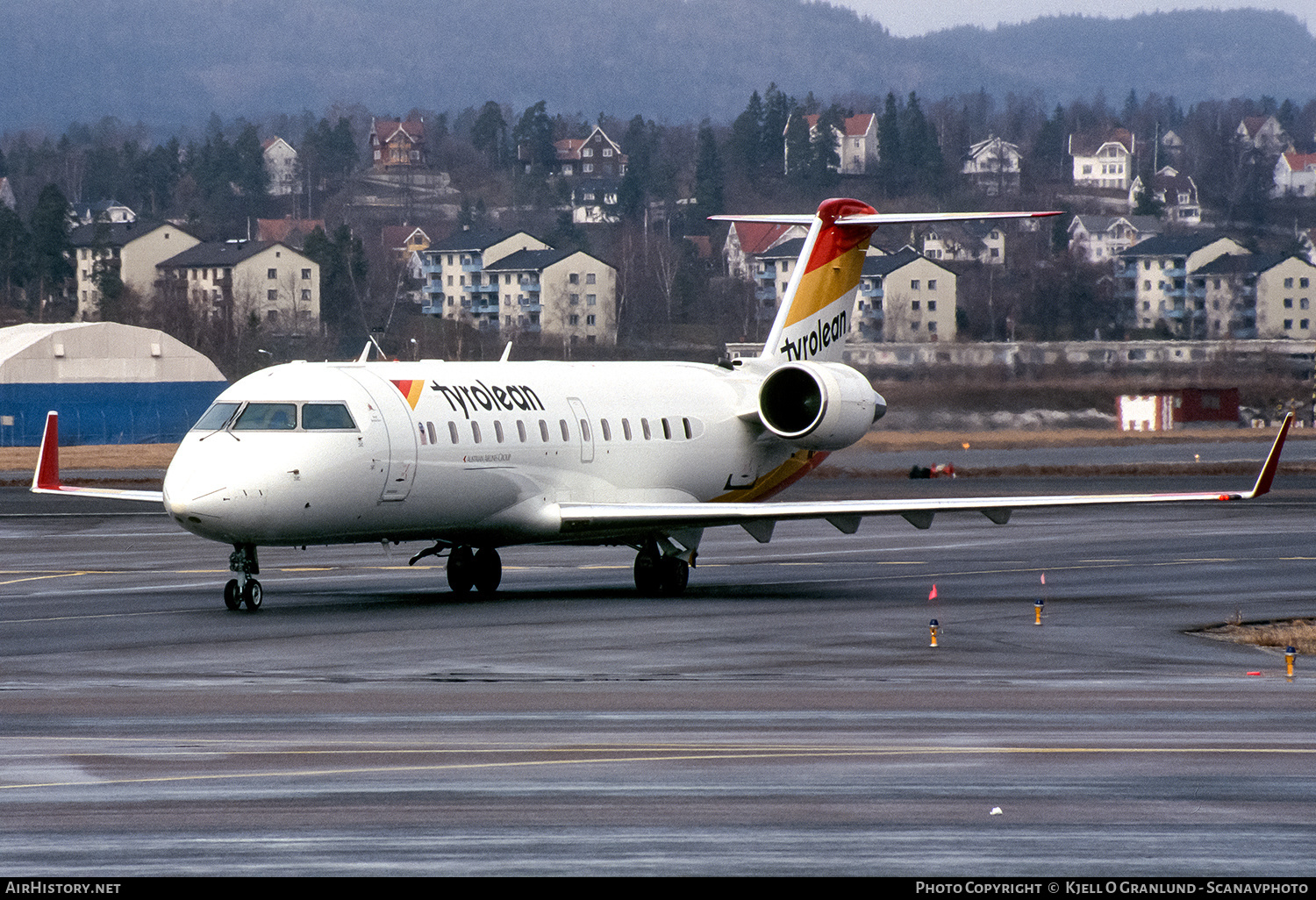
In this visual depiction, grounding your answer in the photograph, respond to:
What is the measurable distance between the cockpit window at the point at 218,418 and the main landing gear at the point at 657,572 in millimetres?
6569

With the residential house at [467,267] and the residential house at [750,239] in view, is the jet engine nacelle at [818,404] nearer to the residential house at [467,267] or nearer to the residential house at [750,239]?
the residential house at [750,239]

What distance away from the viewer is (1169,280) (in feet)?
446

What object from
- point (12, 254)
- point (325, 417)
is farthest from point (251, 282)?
point (325, 417)

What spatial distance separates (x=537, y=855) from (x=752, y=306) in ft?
350

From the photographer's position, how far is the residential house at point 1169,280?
112438 mm

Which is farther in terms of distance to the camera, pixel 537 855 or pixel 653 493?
pixel 653 493

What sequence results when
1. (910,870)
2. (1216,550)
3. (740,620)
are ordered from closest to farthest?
1. (910,870)
2. (740,620)
3. (1216,550)

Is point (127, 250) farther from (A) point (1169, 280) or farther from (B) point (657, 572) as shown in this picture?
(B) point (657, 572)

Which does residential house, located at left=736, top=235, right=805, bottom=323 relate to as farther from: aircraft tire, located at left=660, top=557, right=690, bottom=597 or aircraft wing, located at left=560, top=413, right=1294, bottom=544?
aircraft wing, located at left=560, top=413, right=1294, bottom=544

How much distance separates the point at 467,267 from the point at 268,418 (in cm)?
13951

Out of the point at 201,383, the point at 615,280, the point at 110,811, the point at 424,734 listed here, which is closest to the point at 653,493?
the point at 424,734

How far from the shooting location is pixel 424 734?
599 inches

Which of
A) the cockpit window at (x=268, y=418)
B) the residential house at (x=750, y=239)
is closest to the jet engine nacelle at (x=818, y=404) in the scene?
the cockpit window at (x=268, y=418)

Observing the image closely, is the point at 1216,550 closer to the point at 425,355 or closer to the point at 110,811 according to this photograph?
the point at 110,811
